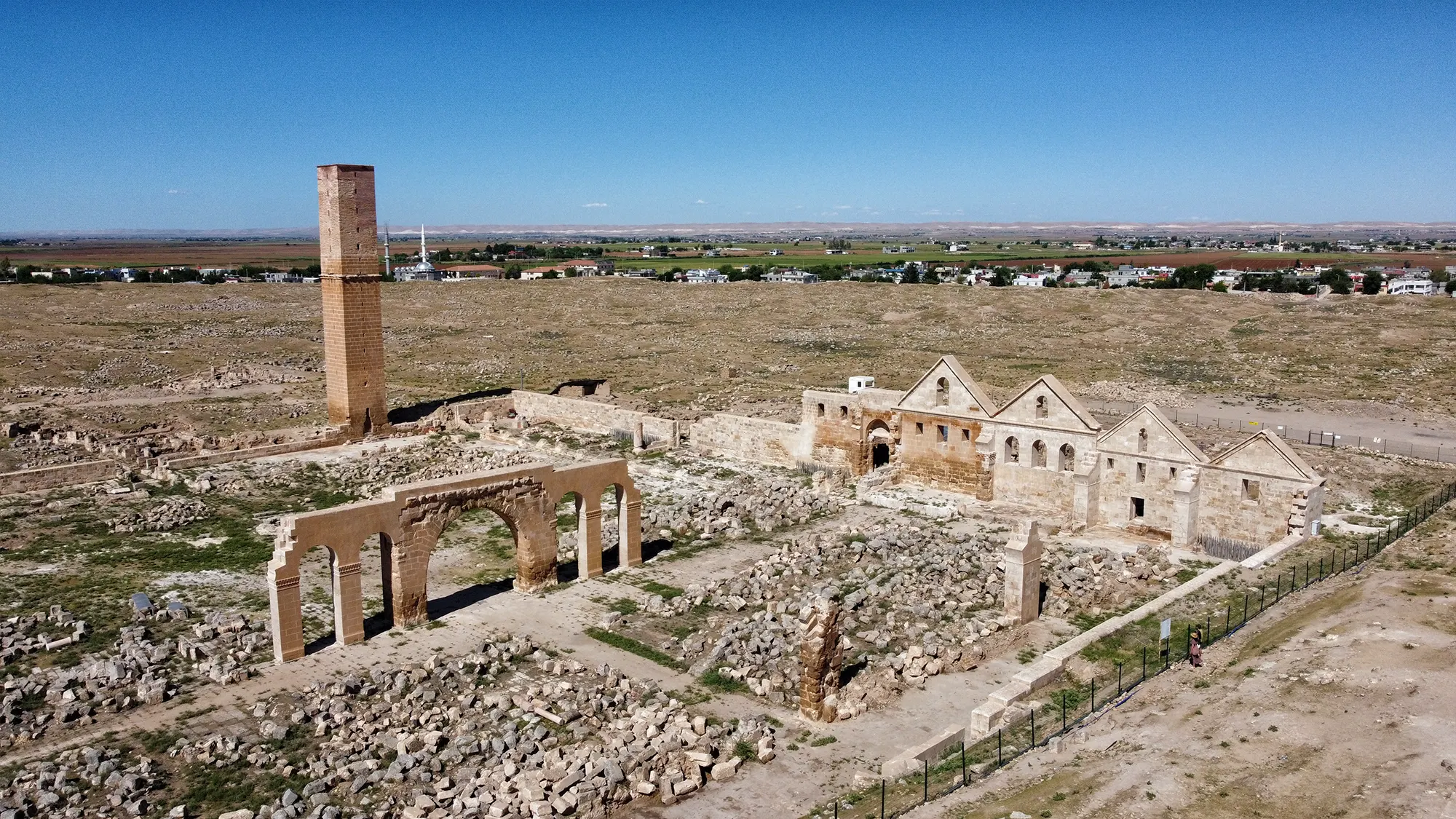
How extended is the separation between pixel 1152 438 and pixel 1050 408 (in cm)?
305

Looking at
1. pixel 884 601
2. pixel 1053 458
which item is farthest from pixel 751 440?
pixel 884 601

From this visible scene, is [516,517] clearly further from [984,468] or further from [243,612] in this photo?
[984,468]

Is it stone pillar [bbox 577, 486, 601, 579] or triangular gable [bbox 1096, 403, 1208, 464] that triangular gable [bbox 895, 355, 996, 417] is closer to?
triangular gable [bbox 1096, 403, 1208, 464]

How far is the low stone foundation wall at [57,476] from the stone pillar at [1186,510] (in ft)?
110

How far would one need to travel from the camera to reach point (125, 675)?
64.0 ft

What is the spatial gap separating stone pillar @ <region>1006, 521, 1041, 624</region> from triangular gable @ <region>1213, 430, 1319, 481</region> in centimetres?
815

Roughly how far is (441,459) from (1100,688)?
2658 centimetres

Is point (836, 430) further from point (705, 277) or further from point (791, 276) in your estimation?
point (705, 277)

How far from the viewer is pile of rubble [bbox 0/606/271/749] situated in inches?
710

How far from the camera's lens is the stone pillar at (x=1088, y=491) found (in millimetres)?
29219

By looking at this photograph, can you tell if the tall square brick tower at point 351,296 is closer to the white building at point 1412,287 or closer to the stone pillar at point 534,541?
the stone pillar at point 534,541

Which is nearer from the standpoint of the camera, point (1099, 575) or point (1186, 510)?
point (1099, 575)

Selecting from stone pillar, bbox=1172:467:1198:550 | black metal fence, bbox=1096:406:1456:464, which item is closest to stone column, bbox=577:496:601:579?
stone pillar, bbox=1172:467:1198:550

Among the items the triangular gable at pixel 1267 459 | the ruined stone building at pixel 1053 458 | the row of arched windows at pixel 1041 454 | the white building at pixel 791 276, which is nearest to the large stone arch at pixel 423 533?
the ruined stone building at pixel 1053 458
